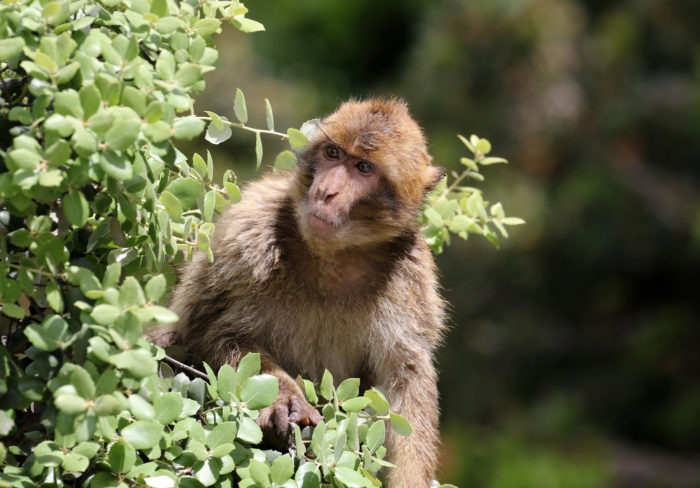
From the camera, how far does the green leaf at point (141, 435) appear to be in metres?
1.95

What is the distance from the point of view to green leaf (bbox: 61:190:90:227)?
6.07ft

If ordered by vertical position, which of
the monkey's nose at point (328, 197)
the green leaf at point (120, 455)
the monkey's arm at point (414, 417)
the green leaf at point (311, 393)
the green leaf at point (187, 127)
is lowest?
the monkey's arm at point (414, 417)

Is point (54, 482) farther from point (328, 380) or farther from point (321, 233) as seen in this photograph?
point (321, 233)

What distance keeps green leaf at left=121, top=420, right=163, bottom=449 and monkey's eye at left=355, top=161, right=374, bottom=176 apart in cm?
156

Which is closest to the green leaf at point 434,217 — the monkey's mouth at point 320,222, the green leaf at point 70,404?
the monkey's mouth at point 320,222

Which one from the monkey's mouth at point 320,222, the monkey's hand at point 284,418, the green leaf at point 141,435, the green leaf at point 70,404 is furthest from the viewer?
the monkey's mouth at point 320,222

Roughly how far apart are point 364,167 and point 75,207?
1596 mm

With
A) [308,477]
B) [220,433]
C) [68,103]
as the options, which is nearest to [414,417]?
[308,477]

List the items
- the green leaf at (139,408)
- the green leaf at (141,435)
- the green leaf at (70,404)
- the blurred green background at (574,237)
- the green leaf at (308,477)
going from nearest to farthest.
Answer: the green leaf at (70,404), the green leaf at (139,408), the green leaf at (141,435), the green leaf at (308,477), the blurred green background at (574,237)

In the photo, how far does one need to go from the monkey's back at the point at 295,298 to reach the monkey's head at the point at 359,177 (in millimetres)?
110

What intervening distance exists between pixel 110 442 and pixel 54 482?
0.41 feet

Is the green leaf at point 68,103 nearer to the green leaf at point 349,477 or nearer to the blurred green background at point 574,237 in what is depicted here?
the green leaf at point 349,477

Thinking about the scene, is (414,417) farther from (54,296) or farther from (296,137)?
(54,296)

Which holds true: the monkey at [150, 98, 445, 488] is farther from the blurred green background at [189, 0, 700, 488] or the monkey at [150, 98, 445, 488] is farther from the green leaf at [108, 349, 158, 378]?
the blurred green background at [189, 0, 700, 488]
